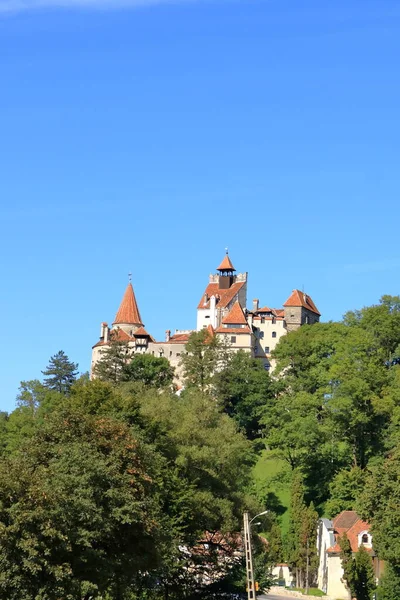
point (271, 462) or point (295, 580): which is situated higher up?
point (271, 462)

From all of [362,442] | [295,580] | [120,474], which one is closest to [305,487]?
[362,442]

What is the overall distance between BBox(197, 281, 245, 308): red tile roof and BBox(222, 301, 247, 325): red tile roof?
366cm

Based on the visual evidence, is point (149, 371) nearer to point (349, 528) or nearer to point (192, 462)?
point (349, 528)

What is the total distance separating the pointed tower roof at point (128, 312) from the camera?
155500mm

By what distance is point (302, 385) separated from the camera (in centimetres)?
12194

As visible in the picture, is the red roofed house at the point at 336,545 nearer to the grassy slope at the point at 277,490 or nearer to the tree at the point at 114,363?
the grassy slope at the point at 277,490

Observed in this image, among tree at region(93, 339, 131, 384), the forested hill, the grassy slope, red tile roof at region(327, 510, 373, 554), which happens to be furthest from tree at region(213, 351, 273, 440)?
red tile roof at region(327, 510, 373, 554)

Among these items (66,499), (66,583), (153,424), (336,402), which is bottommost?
(66,583)

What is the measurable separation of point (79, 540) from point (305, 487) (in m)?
58.8

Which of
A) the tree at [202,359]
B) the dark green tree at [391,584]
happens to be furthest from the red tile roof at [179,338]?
the dark green tree at [391,584]

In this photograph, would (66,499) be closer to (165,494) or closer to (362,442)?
(165,494)

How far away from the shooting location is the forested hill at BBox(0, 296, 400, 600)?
4547cm

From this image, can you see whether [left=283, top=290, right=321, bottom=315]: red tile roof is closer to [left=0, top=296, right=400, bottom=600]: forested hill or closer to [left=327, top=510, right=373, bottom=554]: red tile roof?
[left=0, top=296, right=400, bottom=600]: forested hill

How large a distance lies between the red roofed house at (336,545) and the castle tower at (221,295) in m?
56.7
